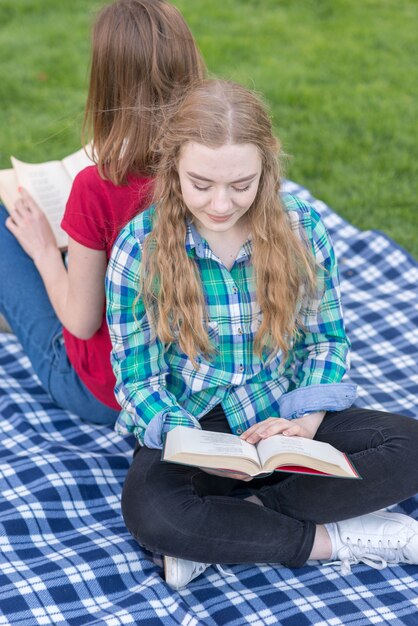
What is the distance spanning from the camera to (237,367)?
2.53m

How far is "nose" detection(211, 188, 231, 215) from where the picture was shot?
220 cm

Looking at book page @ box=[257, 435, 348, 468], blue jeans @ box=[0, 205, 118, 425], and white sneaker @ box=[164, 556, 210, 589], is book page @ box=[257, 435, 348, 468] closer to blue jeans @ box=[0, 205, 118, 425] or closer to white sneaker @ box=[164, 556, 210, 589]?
white sneaker @ box=[164, 556, 210, 589]

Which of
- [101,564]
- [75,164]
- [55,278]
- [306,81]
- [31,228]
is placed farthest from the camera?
[306,81]

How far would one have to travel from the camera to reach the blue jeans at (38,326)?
2965 millimetres

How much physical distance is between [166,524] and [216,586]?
26 cm

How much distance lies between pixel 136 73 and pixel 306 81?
3426 mm

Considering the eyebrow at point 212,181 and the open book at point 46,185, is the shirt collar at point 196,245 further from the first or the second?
the open book at point 46,185

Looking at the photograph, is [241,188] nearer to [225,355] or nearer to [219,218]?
[219,218]

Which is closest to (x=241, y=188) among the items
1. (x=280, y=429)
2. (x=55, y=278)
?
(x=280, y=429)

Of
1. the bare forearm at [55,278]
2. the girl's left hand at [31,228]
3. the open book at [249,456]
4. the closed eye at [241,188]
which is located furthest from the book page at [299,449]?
the girl's left hand at [31,228]

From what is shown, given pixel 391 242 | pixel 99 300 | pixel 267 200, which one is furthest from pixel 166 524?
pixel 391 242

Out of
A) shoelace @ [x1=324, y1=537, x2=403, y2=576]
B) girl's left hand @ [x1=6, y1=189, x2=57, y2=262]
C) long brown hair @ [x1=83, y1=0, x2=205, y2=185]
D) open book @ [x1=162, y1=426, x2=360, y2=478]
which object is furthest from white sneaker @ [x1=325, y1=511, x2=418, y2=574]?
girl's left hand @ [x1=6, y1=189, x2=57, y2=262]

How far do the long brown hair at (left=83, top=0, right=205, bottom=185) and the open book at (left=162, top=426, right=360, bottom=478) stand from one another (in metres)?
0.77

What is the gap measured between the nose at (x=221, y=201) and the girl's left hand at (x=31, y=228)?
933mm
